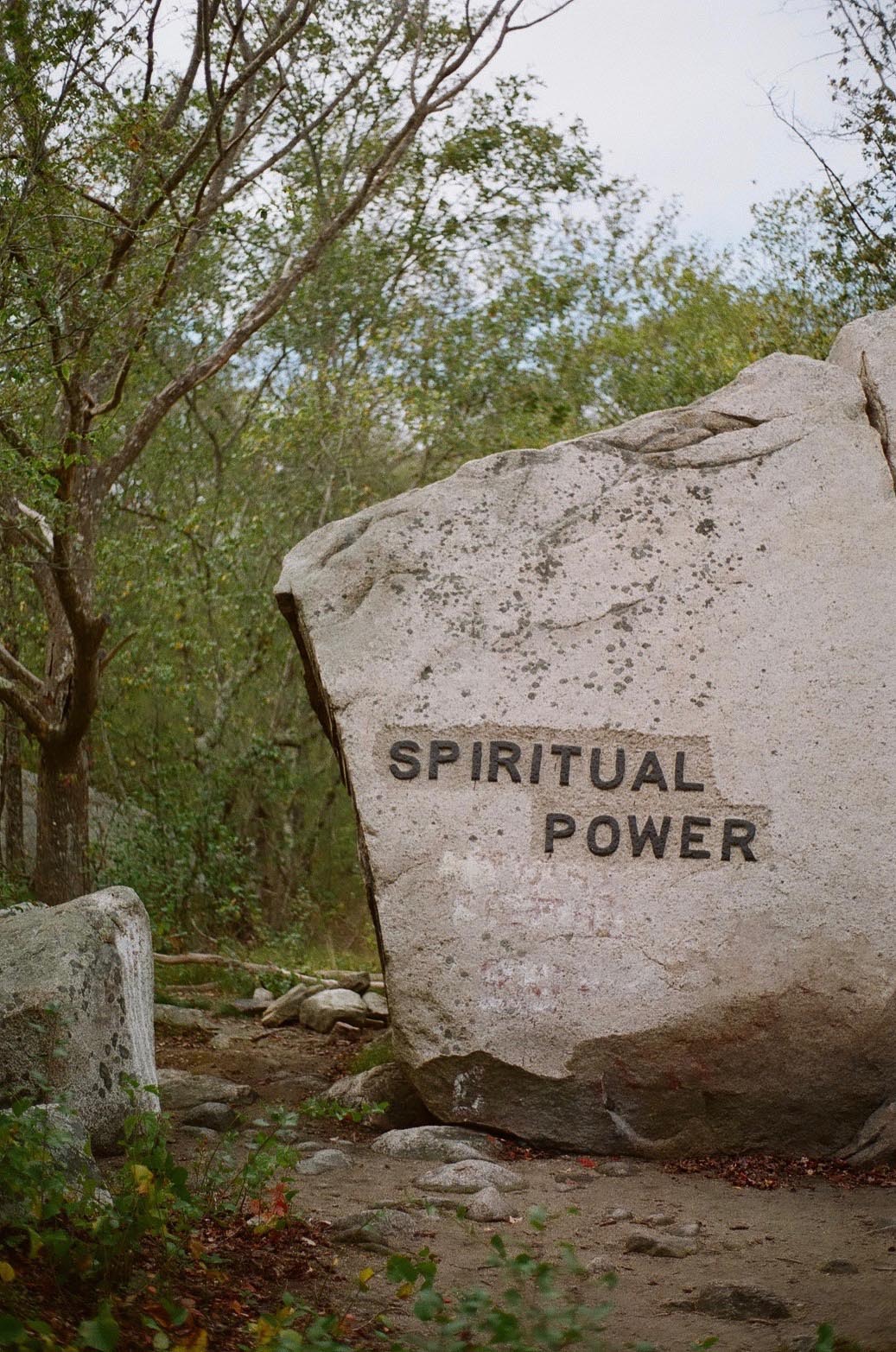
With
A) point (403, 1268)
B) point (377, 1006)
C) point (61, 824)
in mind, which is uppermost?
point (61, 824)

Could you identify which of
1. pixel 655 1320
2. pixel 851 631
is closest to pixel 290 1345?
pixel 655 1320

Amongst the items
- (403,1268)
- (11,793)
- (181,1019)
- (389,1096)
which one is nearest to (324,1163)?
(389,1096)

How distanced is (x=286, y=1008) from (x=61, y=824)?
92.4 inches

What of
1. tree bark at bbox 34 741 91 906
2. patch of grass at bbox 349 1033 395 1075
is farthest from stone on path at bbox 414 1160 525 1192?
tree bark at bbox 34 741 91 906

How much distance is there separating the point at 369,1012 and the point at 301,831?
5.72 metres

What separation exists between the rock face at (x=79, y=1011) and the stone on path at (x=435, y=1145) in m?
1.01

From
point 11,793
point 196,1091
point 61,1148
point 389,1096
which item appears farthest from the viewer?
point 11,793

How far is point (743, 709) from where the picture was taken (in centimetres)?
626

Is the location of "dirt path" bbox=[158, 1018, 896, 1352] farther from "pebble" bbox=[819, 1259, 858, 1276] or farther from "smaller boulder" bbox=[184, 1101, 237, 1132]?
"smaller boulder" bbox=[184, 1101, 237, 1132]

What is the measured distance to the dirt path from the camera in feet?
13.0

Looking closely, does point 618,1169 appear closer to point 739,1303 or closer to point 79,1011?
point 739,1303

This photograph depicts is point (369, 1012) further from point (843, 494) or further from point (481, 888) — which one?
point (843, 494)

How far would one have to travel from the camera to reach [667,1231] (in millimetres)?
4879

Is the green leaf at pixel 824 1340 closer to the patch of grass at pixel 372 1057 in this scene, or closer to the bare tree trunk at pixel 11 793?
the patch of grass at pixel 372 1057
